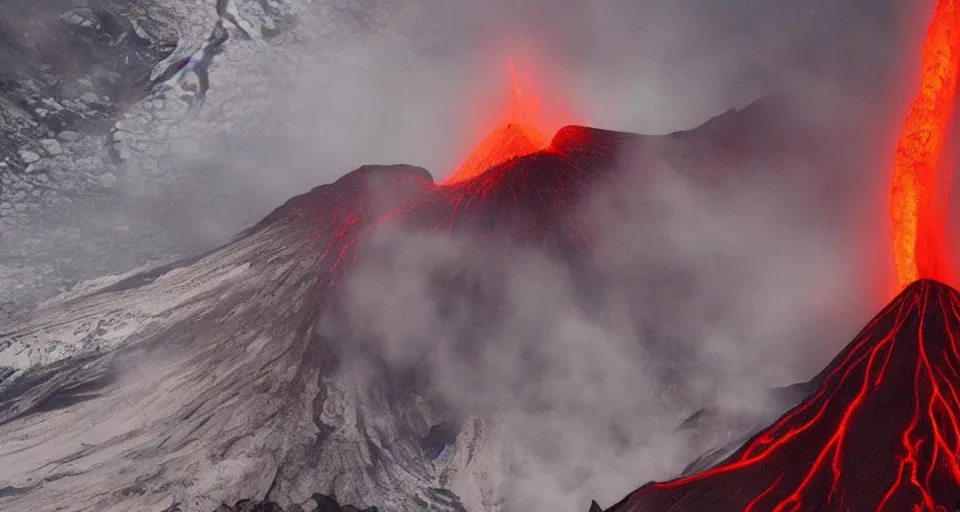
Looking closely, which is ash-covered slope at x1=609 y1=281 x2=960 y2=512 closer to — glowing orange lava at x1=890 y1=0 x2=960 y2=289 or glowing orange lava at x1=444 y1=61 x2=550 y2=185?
glowing orange lava at x1=890 y1=0 x2=960 y2=289

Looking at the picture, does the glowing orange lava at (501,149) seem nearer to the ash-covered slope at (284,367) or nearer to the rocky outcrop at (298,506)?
the ash-covered slope at (284,367)

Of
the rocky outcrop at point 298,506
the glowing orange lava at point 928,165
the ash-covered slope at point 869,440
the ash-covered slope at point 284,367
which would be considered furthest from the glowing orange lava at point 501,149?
the ash-covered slope at point 869,440

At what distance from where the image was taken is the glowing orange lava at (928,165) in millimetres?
15422

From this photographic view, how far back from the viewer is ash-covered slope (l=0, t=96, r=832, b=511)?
12.7 meters

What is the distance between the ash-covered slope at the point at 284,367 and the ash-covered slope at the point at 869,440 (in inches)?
166

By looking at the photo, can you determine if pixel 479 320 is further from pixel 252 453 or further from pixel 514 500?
pixel 252 453

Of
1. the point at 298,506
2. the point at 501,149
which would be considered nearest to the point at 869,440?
the point at 298,506

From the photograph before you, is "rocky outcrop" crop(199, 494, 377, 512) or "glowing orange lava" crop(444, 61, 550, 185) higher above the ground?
"glowing orange lava" crop(444, 61, 550, 185)

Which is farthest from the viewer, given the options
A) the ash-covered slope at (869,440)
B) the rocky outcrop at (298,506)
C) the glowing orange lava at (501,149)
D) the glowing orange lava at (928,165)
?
the glowing orange lava at (501,149)

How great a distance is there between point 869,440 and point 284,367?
10.0 meters

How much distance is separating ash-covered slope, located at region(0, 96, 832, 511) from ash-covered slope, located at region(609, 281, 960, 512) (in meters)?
4.21

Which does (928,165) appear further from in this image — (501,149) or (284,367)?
(284,367)

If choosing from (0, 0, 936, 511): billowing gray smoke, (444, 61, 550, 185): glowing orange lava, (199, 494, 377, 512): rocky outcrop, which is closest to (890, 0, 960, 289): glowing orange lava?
(0, 0, 936, 511): billowing gray smoke

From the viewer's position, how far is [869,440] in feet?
34.2
